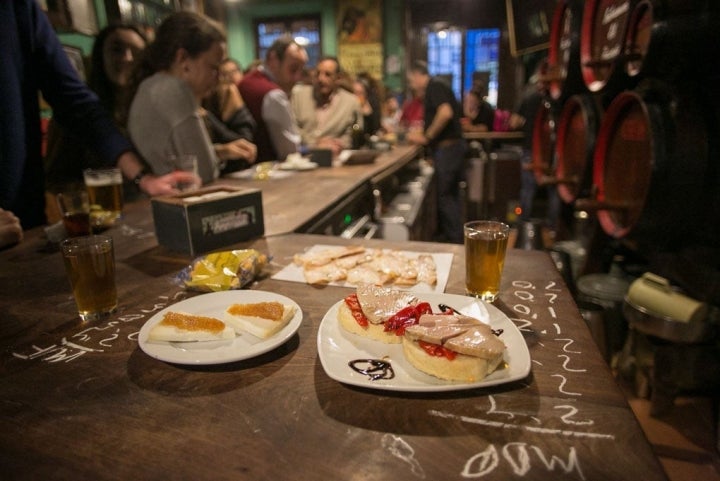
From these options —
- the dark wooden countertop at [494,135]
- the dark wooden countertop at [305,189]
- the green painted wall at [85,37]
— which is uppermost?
the green painted wall at [85,37]

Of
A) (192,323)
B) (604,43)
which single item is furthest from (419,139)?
(192,323)

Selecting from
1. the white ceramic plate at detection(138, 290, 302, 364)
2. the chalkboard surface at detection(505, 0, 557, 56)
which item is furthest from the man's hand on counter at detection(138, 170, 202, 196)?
the chalkboard surface at detection(505, 0, 557, 56)

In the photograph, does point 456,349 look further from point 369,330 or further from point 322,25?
point 322,25

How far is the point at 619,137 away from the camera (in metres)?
2.06

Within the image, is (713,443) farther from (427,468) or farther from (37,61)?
(37,61)

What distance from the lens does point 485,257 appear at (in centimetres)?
106

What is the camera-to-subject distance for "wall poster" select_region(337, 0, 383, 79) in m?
9.85

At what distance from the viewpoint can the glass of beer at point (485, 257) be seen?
1055mm

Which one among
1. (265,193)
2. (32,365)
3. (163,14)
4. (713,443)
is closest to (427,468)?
(32,365)

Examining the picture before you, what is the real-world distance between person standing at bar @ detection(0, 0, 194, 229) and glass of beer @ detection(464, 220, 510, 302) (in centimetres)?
145

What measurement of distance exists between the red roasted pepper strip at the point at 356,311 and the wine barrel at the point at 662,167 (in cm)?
137

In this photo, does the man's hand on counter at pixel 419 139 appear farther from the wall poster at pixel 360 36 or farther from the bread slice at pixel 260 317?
the bread slice at pixel 260 317

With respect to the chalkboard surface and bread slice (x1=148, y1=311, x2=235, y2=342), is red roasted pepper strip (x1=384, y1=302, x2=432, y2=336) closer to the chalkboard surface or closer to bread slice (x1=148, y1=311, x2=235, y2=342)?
bread slice (x1=148, y1=311, x2=235, y2=342)

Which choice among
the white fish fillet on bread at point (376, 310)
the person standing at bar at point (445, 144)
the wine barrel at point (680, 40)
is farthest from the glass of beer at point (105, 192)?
the person standing at bar at point (445, 144)
